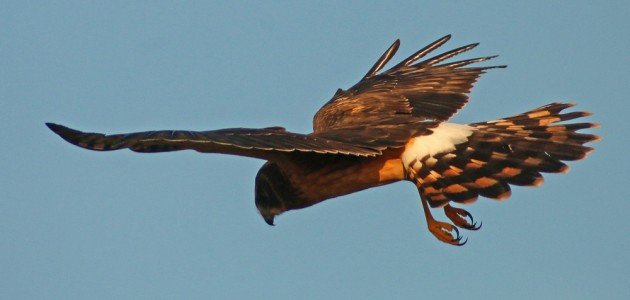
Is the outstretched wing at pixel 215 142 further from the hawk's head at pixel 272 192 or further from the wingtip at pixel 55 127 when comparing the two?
the hawk's head at pixel 272 192

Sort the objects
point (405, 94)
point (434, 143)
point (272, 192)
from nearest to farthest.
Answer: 1. point (434, 143)
2. point (272, 192)
3. point (405, 94)

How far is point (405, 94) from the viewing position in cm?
1198

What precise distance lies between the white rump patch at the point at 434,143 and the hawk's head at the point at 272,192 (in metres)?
0.88

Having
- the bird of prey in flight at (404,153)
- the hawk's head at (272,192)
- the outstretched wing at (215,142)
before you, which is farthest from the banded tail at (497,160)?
the hawk's head at (272,192)

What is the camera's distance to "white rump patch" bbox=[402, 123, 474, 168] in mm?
9922

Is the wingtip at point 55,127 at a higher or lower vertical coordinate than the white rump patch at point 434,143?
higher

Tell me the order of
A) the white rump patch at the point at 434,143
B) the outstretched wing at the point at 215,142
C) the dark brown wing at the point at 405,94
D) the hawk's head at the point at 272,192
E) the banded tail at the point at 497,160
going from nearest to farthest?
the outstretched wing at the point at 215,142 < the banded tail at the point at 497,160 < the white rump patch at the point at 434,143 < the hawk's head at the point at 272,192 < the dark brown wing at the point at 405,94

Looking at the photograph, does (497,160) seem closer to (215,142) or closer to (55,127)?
(215,142)

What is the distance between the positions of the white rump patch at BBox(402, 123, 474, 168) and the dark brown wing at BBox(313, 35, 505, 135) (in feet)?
1.30

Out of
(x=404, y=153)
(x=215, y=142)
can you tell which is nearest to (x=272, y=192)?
(x=404, y=153)

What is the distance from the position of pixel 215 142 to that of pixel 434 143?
6.51 feet

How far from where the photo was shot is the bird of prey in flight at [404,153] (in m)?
8.98

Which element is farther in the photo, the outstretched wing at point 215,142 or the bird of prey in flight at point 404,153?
the bird of prey in flight at point 404,153

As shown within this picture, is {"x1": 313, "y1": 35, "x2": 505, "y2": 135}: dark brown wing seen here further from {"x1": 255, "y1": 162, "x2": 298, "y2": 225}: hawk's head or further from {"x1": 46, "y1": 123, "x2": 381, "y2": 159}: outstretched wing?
{"x1": 46, "y1": 123, "x2": 381, "y2": 159}: outstretched wing
